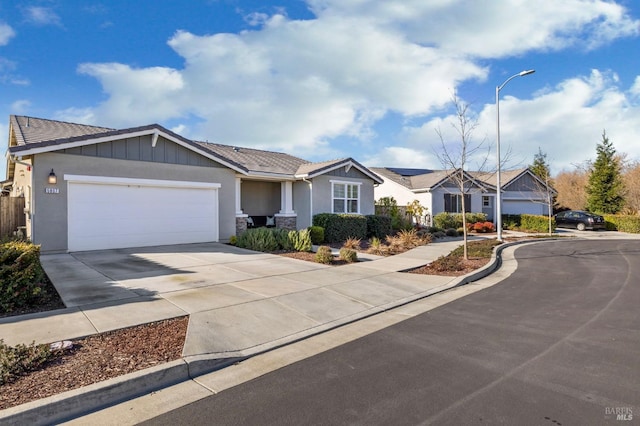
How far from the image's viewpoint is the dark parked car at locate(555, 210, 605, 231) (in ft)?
86.6

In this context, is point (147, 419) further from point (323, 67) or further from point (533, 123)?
point (533, 123)

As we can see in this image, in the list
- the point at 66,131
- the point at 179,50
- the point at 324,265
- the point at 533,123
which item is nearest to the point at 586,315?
the point at 324,265

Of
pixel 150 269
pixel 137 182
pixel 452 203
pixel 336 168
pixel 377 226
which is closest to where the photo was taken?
pixel 150 269

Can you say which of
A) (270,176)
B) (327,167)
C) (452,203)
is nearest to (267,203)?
(270,176)

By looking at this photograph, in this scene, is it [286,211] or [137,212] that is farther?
[286,211]

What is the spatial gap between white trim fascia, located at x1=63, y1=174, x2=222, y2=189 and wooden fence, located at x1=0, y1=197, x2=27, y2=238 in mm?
4339

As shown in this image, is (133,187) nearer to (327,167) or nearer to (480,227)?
(327,167)

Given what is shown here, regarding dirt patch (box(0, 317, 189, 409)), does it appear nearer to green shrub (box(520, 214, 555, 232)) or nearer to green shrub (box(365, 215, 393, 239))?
green shrub (box(365, 215, 393, 239))

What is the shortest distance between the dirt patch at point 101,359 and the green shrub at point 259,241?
8137 mm

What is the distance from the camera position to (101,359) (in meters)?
4.09

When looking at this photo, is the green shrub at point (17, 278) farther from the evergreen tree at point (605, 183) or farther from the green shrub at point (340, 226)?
the evergreen tree at point (605, 183)

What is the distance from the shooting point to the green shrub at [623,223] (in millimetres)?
24803

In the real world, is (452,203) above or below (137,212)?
above

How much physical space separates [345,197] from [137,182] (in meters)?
10.4
